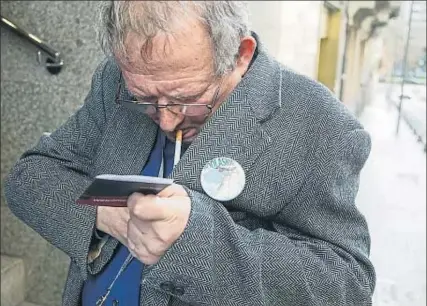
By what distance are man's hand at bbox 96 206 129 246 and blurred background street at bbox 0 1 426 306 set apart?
122cm

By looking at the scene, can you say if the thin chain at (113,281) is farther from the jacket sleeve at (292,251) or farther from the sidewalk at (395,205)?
the sidewalk at (395,205)

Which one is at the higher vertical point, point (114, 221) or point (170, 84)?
point (170, 84)

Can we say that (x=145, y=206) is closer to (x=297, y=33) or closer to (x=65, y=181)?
(x=65, y=181)

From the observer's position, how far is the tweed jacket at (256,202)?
0.99 m

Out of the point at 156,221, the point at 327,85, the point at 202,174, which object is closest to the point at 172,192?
the point at 156,221

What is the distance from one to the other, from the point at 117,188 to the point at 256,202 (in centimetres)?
34

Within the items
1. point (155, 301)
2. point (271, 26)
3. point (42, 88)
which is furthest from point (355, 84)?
point (155, 301)

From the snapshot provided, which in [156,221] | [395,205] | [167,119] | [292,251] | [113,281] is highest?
[167,119]

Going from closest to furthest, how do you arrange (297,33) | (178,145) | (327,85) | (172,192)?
(172,192)
(178,145)
(327,85)
(297,33)

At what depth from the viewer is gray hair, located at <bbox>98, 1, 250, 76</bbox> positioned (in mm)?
943

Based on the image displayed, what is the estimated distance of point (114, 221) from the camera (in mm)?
1083

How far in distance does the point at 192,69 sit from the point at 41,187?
0.43m

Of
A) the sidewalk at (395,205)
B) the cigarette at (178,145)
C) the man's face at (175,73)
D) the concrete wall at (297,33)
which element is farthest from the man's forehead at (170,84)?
the concrete wall at (297,33)

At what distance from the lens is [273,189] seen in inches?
42.6
